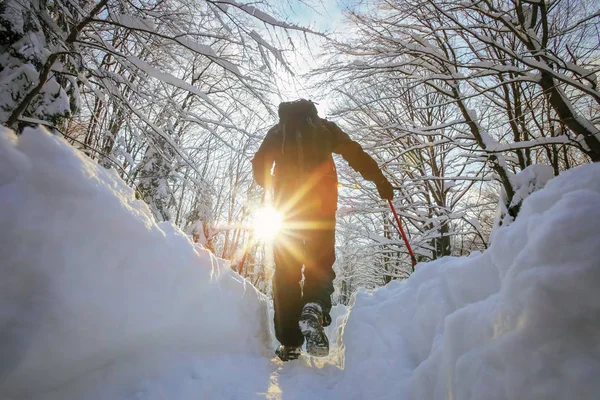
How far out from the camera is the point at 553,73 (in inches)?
99.4

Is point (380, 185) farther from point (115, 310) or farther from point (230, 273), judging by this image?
point (115, 310)

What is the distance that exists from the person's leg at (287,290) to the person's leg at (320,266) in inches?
2.9

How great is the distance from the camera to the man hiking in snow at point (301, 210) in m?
1.93

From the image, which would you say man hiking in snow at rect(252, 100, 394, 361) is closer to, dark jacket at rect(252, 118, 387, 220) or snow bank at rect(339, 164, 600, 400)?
dark jacket at rect(252, 118, 387, 220)

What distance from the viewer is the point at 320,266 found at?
6.84ft

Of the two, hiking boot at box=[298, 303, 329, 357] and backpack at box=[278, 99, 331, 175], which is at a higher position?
backpack at box=[278, 99, 331, 175]

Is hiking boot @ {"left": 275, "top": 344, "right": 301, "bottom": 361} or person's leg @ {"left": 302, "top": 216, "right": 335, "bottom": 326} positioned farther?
person's leg @ {"left": 302, "top": 216, "right": 335, "bottom": 326}

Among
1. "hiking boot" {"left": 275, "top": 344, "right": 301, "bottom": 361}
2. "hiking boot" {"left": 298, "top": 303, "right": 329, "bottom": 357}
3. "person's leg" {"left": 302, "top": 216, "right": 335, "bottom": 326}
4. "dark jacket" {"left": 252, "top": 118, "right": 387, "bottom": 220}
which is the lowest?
"hiking boot" {"left": 275, "top": 344, "right": 301, "bottom": 361}

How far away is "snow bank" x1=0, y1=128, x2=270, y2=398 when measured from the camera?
2.46 ft

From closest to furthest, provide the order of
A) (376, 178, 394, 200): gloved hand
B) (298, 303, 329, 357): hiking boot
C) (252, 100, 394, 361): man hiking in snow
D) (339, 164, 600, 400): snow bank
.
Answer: (339, 164, 600, 400): snow bank → (298, 303, 329, 357): hiking boot → (252, 100, 394, 361): man hiking in snow → (376, 178, 394, 200): gloved hand

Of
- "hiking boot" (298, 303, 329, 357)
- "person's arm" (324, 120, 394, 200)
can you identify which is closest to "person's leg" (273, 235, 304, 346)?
"hiking boot" (298, 303, 329, 357)

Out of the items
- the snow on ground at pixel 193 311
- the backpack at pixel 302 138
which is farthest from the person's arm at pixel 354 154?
the snow on ground at pixel 193 311

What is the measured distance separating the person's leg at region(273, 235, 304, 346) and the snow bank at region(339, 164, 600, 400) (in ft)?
2.45

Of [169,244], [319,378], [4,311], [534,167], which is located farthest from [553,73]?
[4,311]
